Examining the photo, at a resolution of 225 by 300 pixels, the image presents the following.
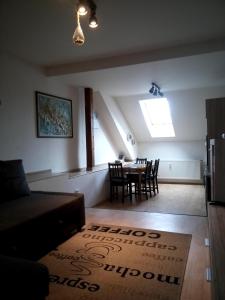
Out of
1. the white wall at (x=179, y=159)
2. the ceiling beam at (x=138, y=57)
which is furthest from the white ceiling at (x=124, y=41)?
the white wall at (x=179, y=159)

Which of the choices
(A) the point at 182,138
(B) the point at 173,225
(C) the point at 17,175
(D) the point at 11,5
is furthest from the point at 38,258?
(A) the point at 182,138

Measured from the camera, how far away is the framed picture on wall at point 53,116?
170 inches

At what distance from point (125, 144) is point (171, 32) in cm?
433

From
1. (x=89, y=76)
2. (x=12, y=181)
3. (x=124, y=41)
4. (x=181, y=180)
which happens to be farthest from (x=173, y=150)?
(x=12, y=181)

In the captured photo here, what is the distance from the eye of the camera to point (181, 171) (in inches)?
290

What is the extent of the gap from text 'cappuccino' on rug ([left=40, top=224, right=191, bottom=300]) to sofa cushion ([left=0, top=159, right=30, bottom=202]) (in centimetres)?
82

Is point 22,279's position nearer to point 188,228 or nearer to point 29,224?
point 29,224

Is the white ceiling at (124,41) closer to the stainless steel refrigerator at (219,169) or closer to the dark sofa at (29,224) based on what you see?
the stainless steel refrigerator at (219,169)

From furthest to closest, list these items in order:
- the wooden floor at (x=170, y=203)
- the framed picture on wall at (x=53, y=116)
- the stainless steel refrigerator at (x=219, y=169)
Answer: the wooden floor at (x=170, y=203) → the framed picture on wall at (x=53, y=116) → the stainless steel refrigerator at (x=219, y=169)

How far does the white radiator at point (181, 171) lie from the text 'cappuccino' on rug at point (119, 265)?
4.32 metres

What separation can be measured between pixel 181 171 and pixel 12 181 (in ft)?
17.7

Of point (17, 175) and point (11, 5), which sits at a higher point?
point (11, 5)

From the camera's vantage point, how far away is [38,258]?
2.48m

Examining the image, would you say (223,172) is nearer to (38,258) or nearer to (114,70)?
(38,258)
